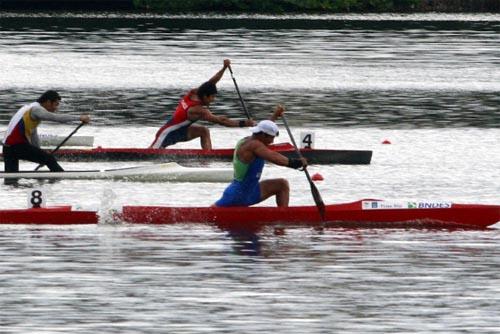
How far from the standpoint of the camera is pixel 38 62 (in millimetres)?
73562

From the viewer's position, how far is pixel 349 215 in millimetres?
25328

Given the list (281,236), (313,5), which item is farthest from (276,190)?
(313,5)

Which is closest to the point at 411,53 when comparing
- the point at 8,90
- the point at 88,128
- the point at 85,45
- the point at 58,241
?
the point at 85,45

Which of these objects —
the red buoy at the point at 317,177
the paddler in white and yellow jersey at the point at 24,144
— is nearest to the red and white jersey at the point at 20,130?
the paddler in white and yellow jersey at the point at 24,144

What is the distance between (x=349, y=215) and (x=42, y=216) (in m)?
4.39

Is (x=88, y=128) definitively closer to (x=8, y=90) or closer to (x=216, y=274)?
(x=8, y=90)

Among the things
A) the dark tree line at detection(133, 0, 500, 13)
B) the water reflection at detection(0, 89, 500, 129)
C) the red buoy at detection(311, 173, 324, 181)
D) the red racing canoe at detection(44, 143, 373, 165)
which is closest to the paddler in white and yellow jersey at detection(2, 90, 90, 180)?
the red racing canoe at detection(44, 143, 373, 165)

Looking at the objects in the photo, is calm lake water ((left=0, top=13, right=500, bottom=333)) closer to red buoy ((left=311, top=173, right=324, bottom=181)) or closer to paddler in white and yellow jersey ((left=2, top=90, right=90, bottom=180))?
red buoy ((left=311, top=173, right=324, bottom=181))

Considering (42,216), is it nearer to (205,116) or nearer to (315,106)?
(205,116)

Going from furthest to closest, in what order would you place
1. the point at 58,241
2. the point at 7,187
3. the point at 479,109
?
the point at 479,109 → the point at 7,187 → the point at 58,241

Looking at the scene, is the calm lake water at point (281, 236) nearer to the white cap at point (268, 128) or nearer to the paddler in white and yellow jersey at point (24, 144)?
the paddler in white and yellow jersey at point (24, 144)

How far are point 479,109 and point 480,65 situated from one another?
24.3m

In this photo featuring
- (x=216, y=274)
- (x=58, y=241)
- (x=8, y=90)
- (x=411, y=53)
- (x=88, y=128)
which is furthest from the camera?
(x=411, y=53)

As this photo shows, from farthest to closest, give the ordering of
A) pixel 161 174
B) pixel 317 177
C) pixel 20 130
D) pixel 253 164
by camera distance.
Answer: pixel 317 177 → pixel 161 174 → pixel 20 130 → pixel 253 164
